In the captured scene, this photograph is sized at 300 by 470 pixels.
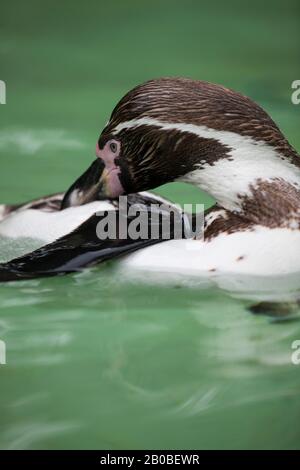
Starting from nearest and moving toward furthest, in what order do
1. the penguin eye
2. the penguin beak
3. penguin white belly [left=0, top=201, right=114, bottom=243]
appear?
the penguin eye < the penguin beak < penguin white belly [left=0, top=201, right=114, bottom=243]

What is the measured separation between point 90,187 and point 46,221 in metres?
0.32

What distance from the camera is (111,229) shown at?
9.46 ft

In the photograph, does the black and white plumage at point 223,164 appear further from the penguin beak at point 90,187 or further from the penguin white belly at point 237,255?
the penguin beak at point 90,187

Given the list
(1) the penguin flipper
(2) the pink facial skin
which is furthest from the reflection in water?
(2) the pink facial skin

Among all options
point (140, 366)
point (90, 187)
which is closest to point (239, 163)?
point (90, 187)

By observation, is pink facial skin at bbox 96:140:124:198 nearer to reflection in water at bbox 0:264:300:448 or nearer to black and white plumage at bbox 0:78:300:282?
black and white plumage at bbox 0:78:300:282

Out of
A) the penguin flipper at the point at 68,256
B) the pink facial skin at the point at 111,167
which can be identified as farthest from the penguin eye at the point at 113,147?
the penguin flipper at the point at 68,256

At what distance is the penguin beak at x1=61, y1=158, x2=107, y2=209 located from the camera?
9.53 feet

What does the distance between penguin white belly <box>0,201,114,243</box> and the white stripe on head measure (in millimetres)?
391

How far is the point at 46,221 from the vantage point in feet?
10.6

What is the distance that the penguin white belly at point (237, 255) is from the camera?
8.78ft

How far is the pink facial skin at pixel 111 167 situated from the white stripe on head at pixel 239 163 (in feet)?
0.28

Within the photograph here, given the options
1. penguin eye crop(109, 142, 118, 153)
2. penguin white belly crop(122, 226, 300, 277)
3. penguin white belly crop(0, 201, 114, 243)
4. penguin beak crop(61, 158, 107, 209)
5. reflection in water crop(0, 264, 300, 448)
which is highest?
penguin eye crop(109, 142, 118, 153)
